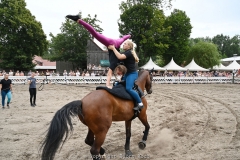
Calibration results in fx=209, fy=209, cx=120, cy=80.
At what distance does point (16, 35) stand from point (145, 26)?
22352 mm

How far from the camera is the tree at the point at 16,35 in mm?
32062

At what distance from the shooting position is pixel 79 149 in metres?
5.14

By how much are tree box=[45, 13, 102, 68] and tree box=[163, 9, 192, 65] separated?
55.6 ft

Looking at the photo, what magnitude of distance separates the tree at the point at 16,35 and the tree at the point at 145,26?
16239 mm

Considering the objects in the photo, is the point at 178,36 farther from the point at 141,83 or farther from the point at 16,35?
the point at 141,83

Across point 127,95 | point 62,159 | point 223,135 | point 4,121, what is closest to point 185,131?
point 223,135

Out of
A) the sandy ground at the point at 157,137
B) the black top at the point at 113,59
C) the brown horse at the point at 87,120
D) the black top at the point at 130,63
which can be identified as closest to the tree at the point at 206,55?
the sandy ground at the point at 157,137

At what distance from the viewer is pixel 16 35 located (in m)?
32.7

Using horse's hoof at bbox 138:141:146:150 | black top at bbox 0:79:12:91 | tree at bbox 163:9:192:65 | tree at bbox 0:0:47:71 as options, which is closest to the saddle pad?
horse's hoof at bbox 138:141:146:150

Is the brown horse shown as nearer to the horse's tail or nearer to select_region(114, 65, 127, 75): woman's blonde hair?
the horse's tail

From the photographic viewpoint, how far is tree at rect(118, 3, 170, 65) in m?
38.2

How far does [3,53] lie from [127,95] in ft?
111

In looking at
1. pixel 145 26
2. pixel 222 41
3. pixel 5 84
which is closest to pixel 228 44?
pixel 222 41

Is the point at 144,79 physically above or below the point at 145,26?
below
